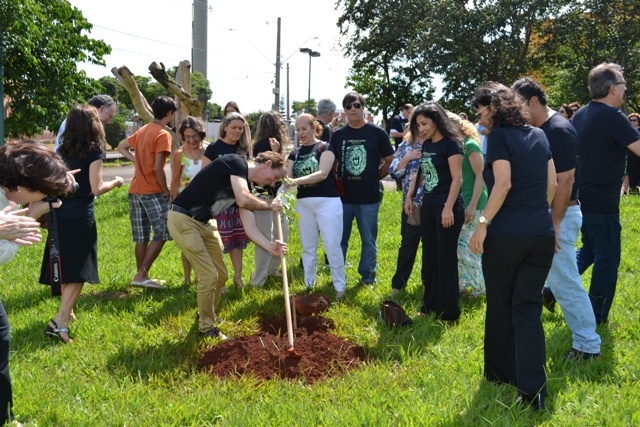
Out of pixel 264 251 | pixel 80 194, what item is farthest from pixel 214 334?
pixel 264 251

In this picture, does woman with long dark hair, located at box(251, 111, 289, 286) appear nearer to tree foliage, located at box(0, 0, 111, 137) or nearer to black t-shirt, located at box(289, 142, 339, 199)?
black t-shirt, located at box(289, 142, 339, 199)

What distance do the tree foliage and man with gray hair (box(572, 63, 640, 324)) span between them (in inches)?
935

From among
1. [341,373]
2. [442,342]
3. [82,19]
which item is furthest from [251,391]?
[82,19]

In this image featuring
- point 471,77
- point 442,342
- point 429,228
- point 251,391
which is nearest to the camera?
point 251,391

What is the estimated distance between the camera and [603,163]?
5.09 m

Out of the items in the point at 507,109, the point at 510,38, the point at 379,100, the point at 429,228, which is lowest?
the point at 429,228

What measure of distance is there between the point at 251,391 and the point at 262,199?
69.3 inches

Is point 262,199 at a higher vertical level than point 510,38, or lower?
lower

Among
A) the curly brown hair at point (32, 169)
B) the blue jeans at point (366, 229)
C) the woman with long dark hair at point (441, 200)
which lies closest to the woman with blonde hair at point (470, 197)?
the woman with long dark hair at point (441, 200)

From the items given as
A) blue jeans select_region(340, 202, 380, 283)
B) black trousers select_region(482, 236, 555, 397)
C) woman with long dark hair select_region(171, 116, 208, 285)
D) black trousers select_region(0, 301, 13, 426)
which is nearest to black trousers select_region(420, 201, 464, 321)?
blue jeans select_region(340, 202, 380, 283)

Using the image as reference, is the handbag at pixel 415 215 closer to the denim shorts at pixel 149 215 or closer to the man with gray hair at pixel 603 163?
the man with gray hair at pixel 603 163

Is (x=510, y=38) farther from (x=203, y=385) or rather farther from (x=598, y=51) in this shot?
(x=203, y=385)

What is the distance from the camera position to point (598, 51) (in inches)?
1090

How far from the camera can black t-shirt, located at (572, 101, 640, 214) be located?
496 cm
